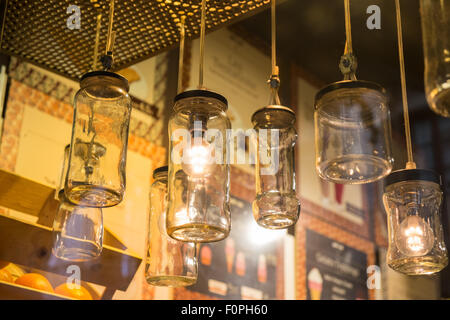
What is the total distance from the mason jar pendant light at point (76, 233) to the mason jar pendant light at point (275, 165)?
0.57 metres

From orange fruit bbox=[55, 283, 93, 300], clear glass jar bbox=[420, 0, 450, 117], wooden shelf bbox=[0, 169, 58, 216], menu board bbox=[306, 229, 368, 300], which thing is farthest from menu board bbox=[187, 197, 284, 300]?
clear glass jar bbox=[420, 0, 450, 117]

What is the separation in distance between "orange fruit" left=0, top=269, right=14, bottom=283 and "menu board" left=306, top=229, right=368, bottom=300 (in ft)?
8.86

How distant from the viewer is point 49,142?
3.08 meters

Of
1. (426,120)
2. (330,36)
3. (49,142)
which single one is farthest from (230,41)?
(426,120)

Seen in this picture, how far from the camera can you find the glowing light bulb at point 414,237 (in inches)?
59.4

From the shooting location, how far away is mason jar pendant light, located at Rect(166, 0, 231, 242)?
125 centimetres

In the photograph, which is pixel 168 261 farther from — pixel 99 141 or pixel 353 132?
pixel 353 132

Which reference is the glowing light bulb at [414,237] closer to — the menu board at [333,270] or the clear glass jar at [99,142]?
the clear glass jar at [99,142]

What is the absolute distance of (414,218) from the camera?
1565 millimetres

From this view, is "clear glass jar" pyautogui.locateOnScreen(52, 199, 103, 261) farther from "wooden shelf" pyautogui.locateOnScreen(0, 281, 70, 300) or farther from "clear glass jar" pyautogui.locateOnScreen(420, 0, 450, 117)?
"clear glass jar" pyautogui.locateOnScreen(420, 0, 450, 117)

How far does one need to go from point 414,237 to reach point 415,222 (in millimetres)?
38
